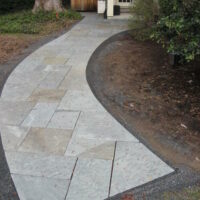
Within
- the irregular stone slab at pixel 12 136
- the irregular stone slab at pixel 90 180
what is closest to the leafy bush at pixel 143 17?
the irregular stone slab at pixel 12 136

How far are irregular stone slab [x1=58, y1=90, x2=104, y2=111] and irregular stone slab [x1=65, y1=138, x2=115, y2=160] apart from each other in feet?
2.92

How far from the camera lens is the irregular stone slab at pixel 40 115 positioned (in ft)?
13.6

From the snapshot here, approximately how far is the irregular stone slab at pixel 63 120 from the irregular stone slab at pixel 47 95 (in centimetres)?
48

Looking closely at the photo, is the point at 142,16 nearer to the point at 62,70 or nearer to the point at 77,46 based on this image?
the point at 77,46

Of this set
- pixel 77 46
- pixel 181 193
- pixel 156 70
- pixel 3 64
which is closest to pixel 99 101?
pixel 156 70

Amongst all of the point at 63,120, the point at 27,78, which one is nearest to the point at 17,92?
the point at 27,78

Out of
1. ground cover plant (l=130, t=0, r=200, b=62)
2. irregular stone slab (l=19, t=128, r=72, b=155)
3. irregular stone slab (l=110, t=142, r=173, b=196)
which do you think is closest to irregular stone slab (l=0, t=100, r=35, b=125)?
irregular stone slab (l=19, t=128, r=72, b=155)

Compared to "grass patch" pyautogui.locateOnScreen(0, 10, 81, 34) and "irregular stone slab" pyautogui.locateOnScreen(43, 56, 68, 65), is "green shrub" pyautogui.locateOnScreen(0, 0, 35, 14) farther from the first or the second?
"irregular stone slab" pyautogui.locateOnScreen(43, 56, 68, 65)

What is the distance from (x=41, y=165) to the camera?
3.29 m

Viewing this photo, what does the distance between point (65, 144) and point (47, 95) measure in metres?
1.57

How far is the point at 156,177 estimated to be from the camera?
3.12 metres

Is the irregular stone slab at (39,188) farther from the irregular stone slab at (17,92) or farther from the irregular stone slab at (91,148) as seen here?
the irregular stone slab at (17,92)

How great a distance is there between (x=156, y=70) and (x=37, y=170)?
360cm

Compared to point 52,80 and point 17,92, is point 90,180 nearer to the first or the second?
point 17,92
